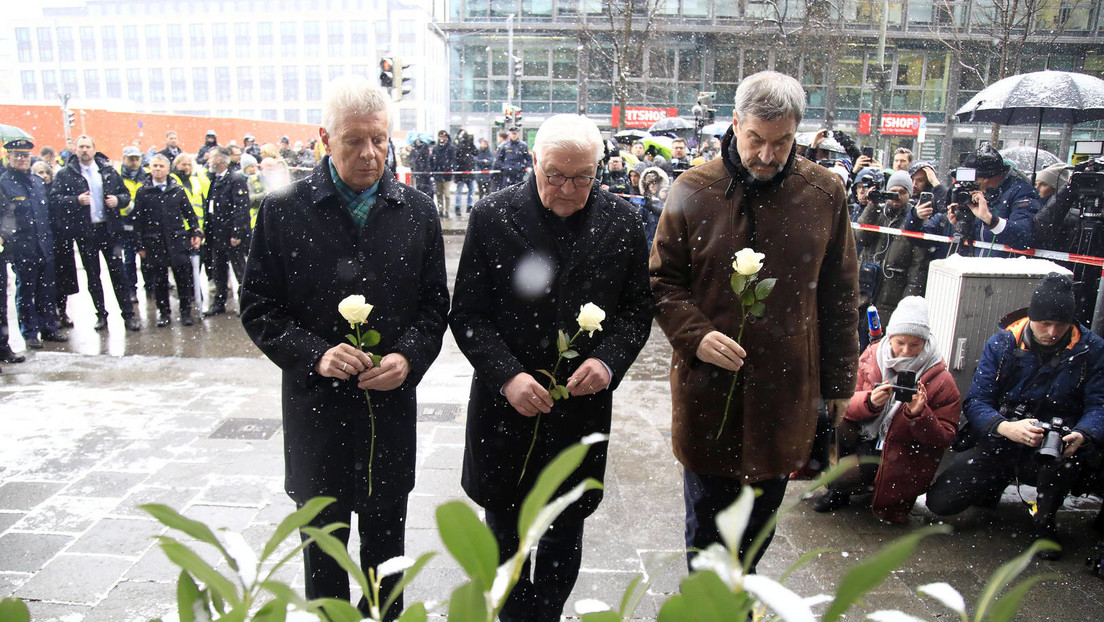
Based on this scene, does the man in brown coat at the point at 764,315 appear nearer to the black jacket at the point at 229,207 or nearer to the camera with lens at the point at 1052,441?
the camera with lens at the point at 1052,441

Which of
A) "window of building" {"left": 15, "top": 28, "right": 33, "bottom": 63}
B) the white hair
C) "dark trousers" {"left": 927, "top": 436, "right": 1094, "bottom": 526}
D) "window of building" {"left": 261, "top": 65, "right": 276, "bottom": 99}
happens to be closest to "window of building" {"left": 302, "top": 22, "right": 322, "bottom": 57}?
"window of building" {"left": 261, "top": 65, "right": 276, "bottom": 99}

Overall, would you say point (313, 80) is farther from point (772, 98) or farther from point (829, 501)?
point (772, 98)

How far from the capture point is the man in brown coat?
2.50 meters

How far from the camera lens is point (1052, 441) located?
3885mm

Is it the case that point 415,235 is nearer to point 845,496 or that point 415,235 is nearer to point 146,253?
point 845,496

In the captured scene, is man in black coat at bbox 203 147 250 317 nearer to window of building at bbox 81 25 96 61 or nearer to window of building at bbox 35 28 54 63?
window of building at bbox 81 25 96 61

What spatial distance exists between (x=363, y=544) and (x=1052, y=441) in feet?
11.1

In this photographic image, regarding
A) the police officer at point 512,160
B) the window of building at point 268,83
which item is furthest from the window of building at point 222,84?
the police officer at point 512,160

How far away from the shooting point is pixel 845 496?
4.34m

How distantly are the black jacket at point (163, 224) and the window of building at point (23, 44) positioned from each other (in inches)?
4082

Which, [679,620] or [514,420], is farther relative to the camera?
[514,420]

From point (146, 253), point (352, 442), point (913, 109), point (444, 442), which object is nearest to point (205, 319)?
point (146, 253)

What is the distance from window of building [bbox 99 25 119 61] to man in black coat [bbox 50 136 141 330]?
99937 millimetres

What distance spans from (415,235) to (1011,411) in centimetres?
340
